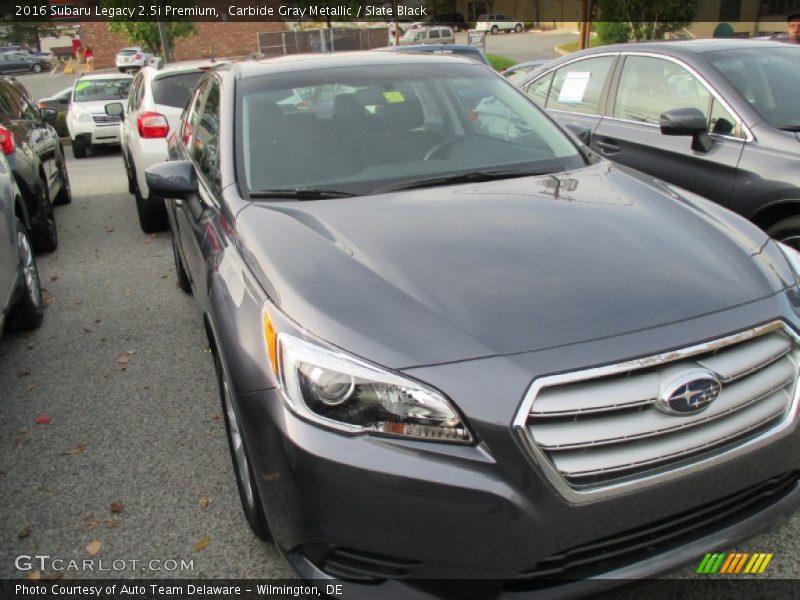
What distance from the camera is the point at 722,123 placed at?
4.30m

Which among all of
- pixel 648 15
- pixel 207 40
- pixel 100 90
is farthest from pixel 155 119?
pixel 207 40

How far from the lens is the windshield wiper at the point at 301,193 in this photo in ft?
9.40

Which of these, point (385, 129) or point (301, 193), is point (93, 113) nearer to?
point (385, 129)

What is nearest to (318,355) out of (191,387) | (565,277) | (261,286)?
(261,286)

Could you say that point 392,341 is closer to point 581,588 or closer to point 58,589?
point 581,588

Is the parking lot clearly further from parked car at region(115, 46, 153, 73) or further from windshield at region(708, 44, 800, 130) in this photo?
parked car at region(115, 46, 153, 73)

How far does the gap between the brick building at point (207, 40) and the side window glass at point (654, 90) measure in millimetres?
50646

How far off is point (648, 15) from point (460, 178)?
2660 centimetres

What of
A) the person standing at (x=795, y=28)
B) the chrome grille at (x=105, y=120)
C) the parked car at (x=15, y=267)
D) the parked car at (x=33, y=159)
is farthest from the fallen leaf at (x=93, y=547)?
the chrome grille at (x=105, y=120)

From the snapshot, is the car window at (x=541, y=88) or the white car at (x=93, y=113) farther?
the white car at (x=93, y=113)

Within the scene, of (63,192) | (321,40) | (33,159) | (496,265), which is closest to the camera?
(496,265)

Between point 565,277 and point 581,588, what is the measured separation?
2.88 feet

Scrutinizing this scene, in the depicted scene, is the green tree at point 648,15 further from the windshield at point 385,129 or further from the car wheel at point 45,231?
the windshield at point 385,129

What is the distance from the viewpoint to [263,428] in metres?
2.00
